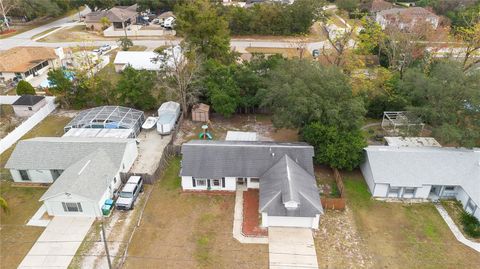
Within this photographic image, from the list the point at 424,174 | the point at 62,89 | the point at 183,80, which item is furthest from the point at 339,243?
the point at 62,89

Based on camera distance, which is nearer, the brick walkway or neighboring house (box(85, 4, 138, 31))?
the brick walkway

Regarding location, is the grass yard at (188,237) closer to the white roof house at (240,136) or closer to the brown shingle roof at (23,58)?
the white roof house at (240,136)

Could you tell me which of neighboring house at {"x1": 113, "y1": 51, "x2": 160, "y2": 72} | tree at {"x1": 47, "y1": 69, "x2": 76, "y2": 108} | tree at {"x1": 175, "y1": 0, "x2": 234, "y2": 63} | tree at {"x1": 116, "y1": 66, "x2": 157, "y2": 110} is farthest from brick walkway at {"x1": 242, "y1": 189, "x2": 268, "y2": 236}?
neighboring house at {"x1": 113, "y1": 51, "x2": 160, "y2": 72}

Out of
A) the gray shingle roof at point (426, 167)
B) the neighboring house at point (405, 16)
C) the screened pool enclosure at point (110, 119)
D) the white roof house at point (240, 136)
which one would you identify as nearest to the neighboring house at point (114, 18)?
the screened pool enclosure at point (110, 119)

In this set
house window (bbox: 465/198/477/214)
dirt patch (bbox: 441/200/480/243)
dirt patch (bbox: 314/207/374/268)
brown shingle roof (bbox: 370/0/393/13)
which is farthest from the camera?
brown shingle roof (bbox: 370/0/393/13)

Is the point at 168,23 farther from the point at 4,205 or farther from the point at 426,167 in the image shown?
the point at 426,167

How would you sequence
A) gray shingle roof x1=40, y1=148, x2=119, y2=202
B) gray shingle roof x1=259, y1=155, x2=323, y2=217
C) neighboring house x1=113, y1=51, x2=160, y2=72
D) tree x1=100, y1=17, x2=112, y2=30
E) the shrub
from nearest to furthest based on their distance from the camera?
1. gray shingle roof x1=259, y1=155, x2=323, y2=217
2. the shrub
3. gray shingle roof x1=40, y1=148, x2=119, y2=202
4. neighboring house x1=113, y1=51, x2=160, y2=72
5. tree x1=100, y1=17, x2=112, y2=30

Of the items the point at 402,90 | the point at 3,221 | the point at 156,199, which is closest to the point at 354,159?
the point at 402,90

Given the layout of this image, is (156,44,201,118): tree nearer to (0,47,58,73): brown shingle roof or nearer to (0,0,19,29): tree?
(0,47,58,73): brown shingle roof
